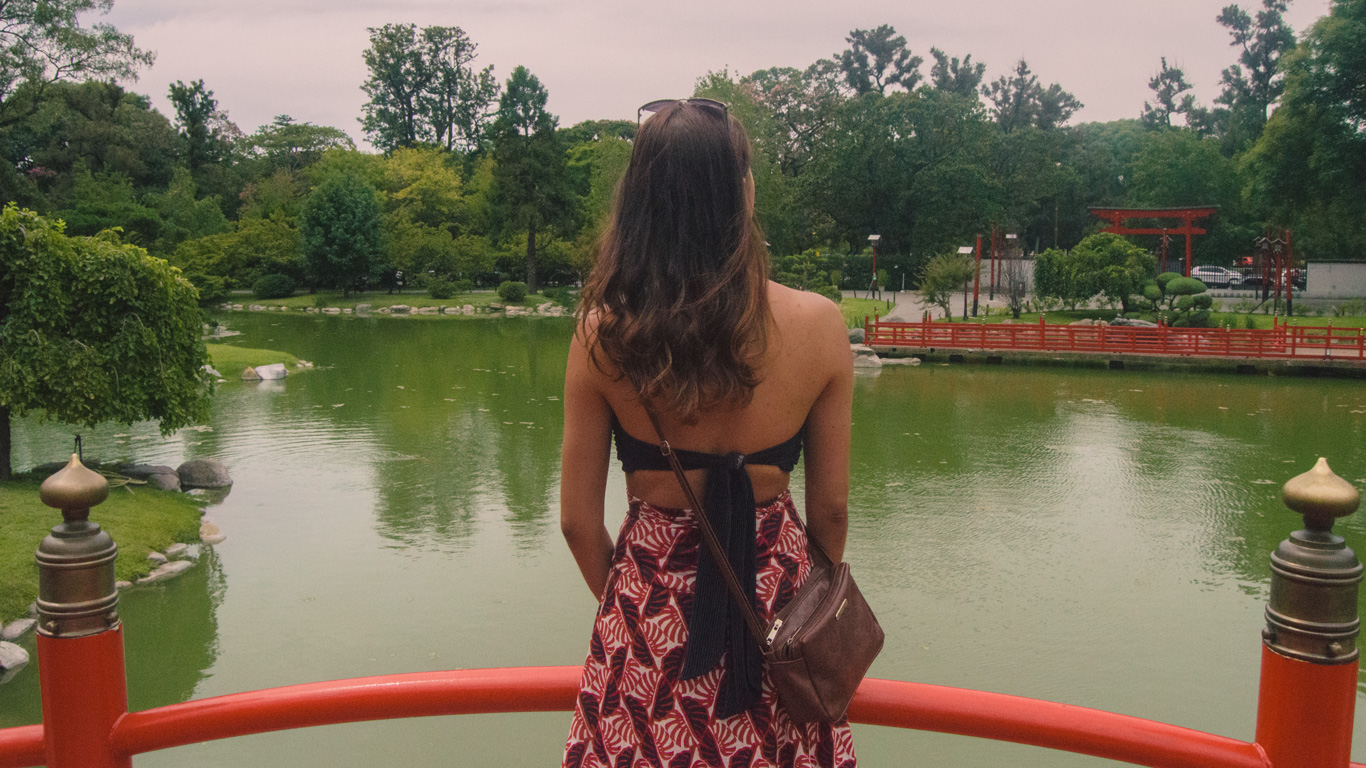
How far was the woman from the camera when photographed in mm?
1170

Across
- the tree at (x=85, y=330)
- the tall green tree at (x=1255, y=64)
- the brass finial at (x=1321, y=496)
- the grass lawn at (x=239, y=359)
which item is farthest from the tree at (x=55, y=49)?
the tall green tree at (x=1255, y=64)

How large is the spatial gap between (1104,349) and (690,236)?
1616 cm

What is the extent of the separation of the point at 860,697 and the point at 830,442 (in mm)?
309

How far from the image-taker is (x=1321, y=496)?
1005 mm

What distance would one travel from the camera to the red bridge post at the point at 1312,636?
40.5 inches

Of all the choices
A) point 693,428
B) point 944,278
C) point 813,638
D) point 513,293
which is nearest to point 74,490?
point 693,428

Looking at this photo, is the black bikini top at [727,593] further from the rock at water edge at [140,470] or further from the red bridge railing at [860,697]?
the rock at water edge at [140,470]

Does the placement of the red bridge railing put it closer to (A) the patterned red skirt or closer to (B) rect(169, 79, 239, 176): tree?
(A) the patterned red skirt

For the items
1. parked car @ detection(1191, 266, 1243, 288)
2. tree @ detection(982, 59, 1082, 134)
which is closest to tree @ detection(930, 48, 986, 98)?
tree @ detection(982, 59, 1082, 134)

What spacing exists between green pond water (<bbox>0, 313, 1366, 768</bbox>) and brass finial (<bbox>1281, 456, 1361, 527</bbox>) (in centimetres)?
319

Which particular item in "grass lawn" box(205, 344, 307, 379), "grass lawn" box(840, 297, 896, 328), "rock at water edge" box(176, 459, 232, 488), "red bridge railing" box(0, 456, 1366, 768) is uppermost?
"red bridge railing" box(0, 456, 1366, 768)

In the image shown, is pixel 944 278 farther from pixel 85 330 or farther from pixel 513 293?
pixel 85 330

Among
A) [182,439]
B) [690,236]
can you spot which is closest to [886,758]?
[690,236]

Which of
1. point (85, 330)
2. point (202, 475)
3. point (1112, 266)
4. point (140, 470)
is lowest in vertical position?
point (202, 475)
